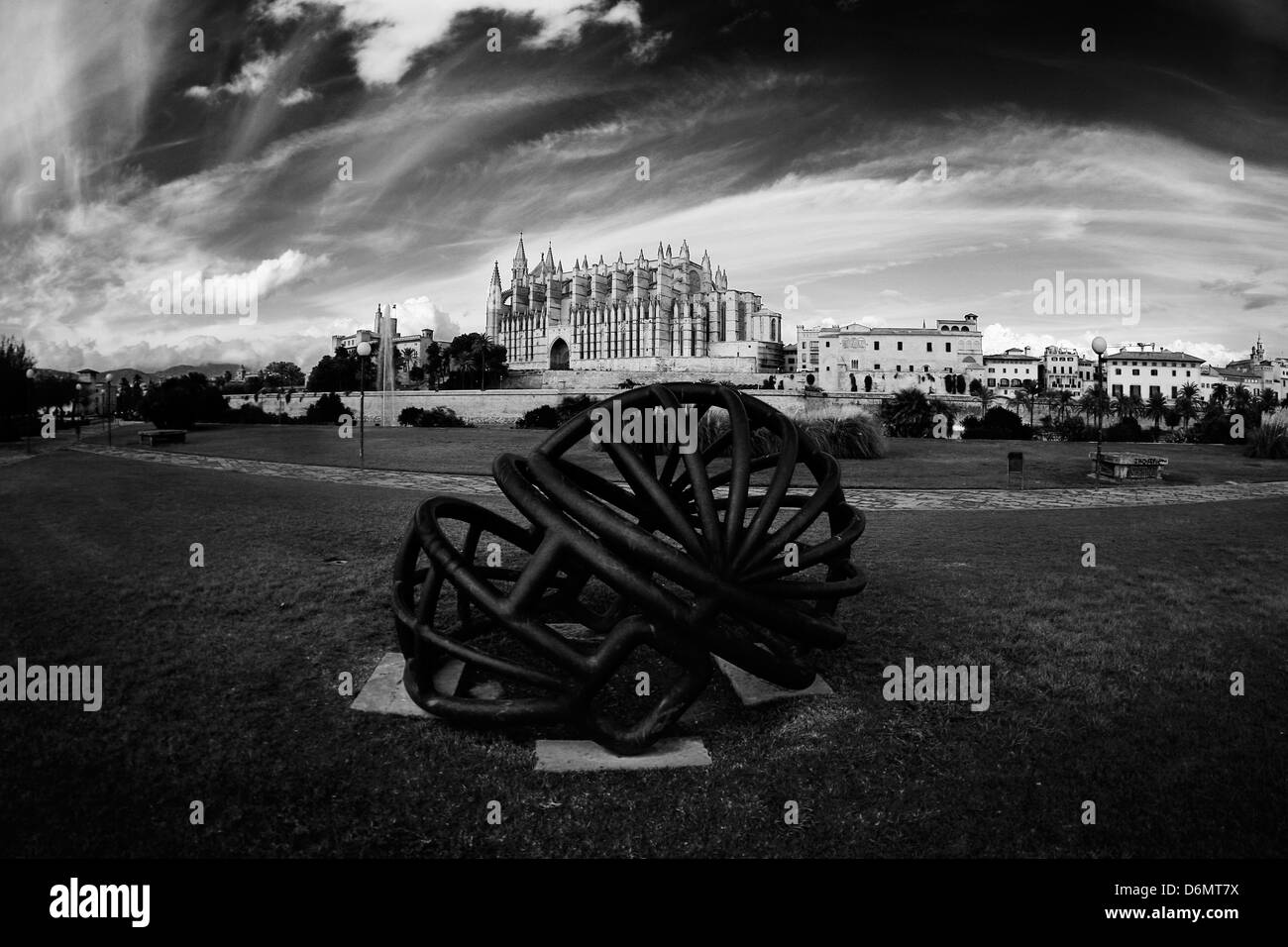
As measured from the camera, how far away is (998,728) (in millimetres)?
5039

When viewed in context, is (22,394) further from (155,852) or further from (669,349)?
(669,349)

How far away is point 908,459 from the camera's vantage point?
24859 mm

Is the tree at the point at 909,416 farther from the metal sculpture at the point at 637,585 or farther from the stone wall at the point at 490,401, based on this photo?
the metal sculpture at the point at 637,585

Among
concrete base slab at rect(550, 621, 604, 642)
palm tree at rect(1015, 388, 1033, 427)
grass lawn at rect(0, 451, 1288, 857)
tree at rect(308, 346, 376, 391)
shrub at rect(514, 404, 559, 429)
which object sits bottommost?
grass lawn at rect(0, 451, 1288, 857)

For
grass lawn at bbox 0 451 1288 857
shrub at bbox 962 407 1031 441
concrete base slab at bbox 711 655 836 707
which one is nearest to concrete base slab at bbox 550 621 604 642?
concrete base slab at bbox 711 655 836 707

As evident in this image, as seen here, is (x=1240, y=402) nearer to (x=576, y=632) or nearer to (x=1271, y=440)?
(x=1271, y=440)

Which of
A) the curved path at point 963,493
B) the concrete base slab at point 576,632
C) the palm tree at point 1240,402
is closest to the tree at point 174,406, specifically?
the curved path at point 963,493

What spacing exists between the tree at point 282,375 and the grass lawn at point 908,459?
82.0 m

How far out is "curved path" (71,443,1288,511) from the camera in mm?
15828

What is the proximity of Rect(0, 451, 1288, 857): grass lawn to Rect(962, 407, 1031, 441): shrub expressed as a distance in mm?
37315

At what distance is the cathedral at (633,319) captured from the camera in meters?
108

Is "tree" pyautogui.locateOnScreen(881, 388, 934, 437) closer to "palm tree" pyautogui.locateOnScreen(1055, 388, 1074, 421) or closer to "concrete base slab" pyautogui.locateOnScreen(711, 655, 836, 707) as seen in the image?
"concrete base slab" pyautogui.locateOnScreen(711, 655, 836, 707)
